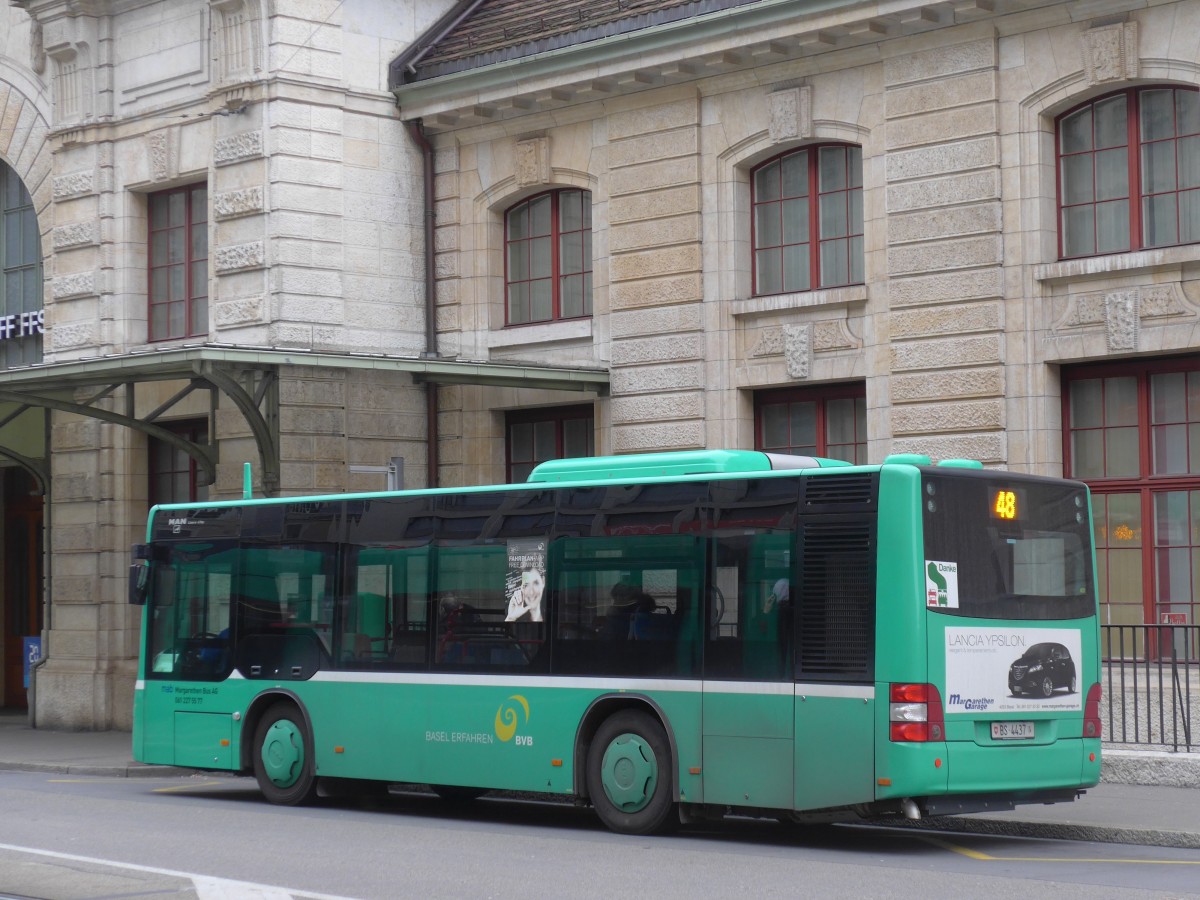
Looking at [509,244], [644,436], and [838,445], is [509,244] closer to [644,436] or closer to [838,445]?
Answer: [644,436]

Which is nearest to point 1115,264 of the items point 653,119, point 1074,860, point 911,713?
point 653,119

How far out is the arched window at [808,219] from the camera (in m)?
20.9

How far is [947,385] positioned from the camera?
767 inches

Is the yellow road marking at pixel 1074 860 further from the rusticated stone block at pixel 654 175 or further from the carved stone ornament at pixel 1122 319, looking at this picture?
the rusticated stone block at pixel 654 175

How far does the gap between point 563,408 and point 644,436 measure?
72.5 inches

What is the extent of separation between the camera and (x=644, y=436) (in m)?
22.2

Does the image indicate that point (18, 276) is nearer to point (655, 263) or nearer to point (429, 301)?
point (429, 301)

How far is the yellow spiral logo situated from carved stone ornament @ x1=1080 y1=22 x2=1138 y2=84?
8819 mm

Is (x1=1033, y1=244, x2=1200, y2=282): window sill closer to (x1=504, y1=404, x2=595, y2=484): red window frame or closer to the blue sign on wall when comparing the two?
(x1=504, y1=404, x2=595, y2=484): red window frame

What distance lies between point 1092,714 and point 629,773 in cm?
346

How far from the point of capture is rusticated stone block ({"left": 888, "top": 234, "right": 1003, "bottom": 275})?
19250 millimetres

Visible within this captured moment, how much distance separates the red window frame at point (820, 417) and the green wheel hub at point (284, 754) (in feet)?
23.4

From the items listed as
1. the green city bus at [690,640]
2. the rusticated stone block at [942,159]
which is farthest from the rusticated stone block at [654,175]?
the green city bus at [690,640]

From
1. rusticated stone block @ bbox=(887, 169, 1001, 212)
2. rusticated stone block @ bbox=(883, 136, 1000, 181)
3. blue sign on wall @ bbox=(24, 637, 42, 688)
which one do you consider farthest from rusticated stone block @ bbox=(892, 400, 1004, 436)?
blue sign on wall @ bbox=(24, 637, 42, 688)
